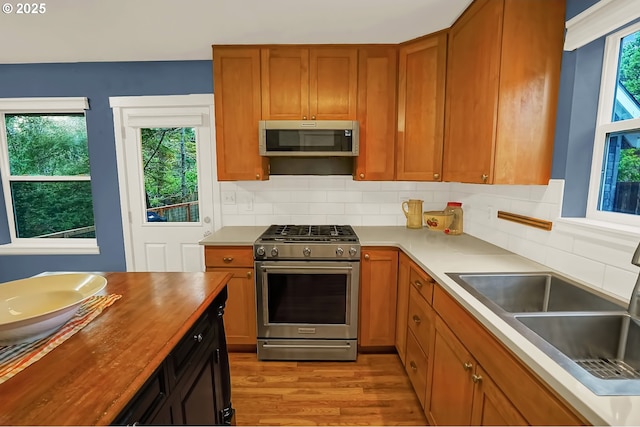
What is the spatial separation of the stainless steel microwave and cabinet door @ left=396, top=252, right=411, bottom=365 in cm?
90

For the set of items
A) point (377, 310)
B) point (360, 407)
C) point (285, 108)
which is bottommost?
point (360, 407)

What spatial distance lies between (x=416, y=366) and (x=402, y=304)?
1.36 ft

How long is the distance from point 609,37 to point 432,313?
156 cm

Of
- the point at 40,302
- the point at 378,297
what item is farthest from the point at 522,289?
the point at 40,302

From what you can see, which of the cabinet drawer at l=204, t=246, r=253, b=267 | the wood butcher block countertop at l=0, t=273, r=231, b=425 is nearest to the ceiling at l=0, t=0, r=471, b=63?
the cabinet drawer at l=204, t=246, r=253, b=267

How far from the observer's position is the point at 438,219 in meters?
2.54

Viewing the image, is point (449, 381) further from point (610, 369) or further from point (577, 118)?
point (577, 118)

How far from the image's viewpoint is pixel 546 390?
80 cm

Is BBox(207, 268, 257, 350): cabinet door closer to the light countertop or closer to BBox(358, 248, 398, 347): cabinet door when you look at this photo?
the light countertop

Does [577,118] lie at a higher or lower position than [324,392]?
higher

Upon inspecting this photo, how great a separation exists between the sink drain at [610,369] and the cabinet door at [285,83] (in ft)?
7.00

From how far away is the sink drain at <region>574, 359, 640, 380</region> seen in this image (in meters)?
1.02

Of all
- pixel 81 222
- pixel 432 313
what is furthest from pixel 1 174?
pixel 432 313

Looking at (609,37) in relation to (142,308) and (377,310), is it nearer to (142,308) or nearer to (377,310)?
(377,310)
